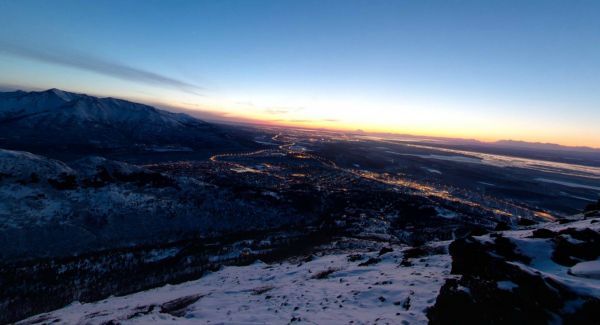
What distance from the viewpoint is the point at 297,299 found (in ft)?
59.8

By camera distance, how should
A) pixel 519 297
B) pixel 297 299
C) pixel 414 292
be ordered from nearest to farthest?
1. pixel 519 297
2. pixel 414 292
3. pixel 297 299

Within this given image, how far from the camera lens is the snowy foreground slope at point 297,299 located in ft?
48.5

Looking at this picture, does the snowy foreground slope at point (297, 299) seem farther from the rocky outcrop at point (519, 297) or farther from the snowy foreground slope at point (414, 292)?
the rocky outcrop at point (519, 297)

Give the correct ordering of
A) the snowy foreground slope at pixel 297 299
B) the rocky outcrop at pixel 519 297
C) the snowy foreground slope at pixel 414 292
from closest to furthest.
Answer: the rocky outcrop at pixel 519 297
the snowy foreground slope at pixel 414 292
the snowy foreground slope at pixel 297 299

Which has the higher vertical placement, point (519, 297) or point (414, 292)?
point (519, 297)

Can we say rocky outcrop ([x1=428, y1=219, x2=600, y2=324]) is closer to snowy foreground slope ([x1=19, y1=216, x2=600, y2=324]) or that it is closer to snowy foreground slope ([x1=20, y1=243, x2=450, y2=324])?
snowy foreground slope ([x1=19, y1=216, x2=600, y2=324])

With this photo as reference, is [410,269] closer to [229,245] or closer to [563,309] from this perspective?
[563,309]

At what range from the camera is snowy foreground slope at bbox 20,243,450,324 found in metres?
14.8

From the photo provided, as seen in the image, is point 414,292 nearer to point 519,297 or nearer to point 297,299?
point 519,297

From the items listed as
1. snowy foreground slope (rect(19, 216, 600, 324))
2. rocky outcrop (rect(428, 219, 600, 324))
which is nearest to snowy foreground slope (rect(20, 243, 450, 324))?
snowy foreground slope (rect(19, 216, 600, 324))

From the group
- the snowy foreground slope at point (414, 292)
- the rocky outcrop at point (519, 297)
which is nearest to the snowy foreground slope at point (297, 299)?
the snowy foreground slope at point (414, 292)

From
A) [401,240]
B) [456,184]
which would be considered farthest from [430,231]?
[456,184]

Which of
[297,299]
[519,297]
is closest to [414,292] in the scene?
[519,297]

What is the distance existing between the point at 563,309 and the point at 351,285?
11.6 meters
